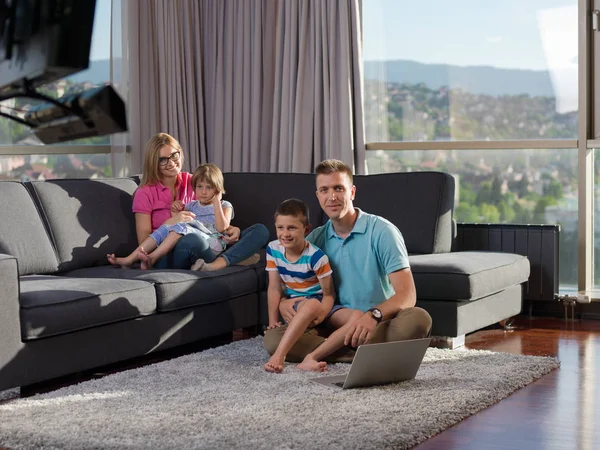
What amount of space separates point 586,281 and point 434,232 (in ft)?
3.52

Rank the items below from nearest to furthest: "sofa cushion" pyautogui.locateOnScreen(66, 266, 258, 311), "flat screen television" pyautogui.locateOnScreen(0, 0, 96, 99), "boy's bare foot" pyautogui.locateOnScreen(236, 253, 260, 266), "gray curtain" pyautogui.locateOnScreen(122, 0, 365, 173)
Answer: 1. "sofa cushion" pyautogui.locateOnScreen(66, 266, 258, 311)
2. "boy's bare foot" pyautogui.locateOnScreen(236, 253, 260, 266)
3. "flat screen television" pyautogui.locateOnScreen(0, 0, 96, 99)
4. "gray curtain" pyautogui.locateOnScreen(122, 0, 365, 173)

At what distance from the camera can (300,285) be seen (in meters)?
3.87

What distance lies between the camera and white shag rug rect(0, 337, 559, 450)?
274 centimetres

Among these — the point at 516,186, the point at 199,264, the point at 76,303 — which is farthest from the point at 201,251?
the point at 516,186

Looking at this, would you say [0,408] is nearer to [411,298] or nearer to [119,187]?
[411,298]

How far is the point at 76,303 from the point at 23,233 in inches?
29.3

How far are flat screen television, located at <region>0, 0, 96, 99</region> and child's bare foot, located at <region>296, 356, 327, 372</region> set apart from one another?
2.35m

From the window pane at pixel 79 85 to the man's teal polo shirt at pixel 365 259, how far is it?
212 centimetres

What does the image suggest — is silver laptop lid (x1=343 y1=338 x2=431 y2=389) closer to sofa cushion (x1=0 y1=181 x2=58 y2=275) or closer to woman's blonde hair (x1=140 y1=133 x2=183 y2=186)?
sofa cushion (x1=0 y1=181 x2=58 y2=275)

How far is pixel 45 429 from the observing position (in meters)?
2.86

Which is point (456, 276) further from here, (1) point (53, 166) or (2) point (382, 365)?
(1) point (53, 166)

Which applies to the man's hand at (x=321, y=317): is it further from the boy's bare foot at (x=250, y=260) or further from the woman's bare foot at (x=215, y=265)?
the boy's bare foot at (x=250, y=260)

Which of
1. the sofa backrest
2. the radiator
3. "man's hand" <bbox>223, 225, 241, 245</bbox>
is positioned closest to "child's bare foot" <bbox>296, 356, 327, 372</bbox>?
"man's hand" <bbox>223, 225, 241, 245</bbox>

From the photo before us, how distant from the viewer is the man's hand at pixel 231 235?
4.72 meters
